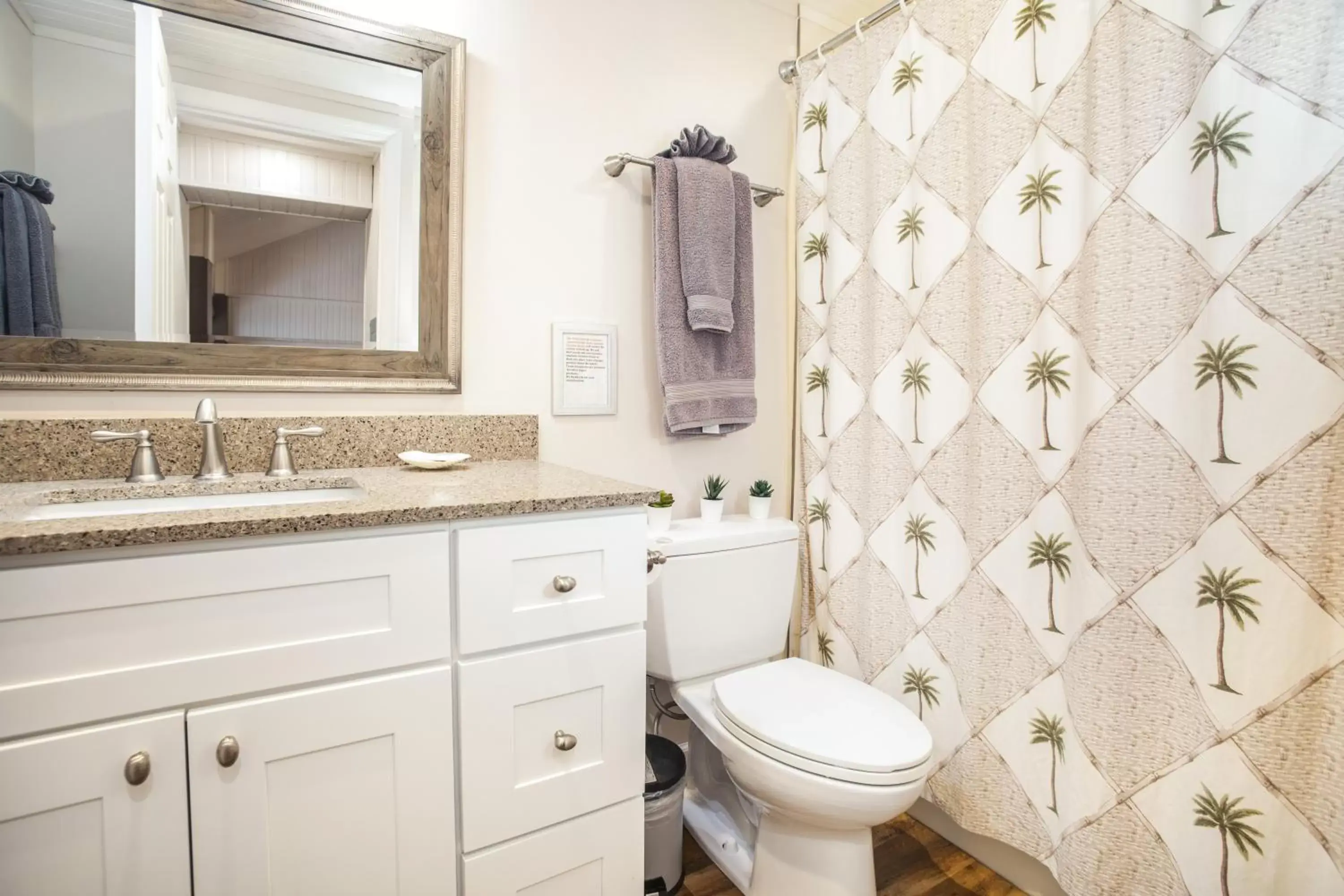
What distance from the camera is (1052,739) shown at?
1.26 meters

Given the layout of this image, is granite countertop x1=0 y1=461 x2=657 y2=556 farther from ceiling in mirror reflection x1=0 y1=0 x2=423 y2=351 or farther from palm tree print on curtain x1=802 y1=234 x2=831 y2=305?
palm tree print on curtain x1=802 y1=234 x2=831 y2=305

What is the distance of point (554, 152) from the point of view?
5.08ft

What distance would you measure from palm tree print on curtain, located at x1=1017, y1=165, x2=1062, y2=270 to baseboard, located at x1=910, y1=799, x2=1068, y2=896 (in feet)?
4.00

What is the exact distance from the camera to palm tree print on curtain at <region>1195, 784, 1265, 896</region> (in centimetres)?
100

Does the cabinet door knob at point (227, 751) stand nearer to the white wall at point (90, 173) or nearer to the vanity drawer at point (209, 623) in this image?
the vanity drawer at point (209, 623)

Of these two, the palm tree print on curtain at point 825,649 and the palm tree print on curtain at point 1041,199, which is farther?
the palm tree print on curtain at point 825,649

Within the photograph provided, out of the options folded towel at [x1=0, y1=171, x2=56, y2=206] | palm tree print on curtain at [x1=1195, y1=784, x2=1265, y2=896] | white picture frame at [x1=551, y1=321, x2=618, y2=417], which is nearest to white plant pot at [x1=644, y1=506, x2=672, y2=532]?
white picture frame at [x1=551, y1=321, x2=618, y2=417]

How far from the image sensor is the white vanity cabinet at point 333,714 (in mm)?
750

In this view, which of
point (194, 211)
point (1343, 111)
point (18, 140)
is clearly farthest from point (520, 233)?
point (1343, 111)

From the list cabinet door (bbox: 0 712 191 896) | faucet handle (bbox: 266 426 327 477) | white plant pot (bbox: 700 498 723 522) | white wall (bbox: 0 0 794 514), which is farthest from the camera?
white plant pot (bbox: 700 498 723 522)

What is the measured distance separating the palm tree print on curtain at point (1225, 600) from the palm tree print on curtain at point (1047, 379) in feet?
1.03

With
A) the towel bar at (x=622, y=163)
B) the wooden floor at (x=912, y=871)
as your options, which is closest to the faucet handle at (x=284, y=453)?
the towel bar at (x=622, y=163)

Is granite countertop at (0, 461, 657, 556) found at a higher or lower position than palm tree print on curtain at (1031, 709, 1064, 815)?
higher

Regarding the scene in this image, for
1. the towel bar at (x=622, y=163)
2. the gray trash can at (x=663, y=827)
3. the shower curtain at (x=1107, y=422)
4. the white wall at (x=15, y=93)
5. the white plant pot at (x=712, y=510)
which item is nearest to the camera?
the shower curtain at (x=1107, y=422)
